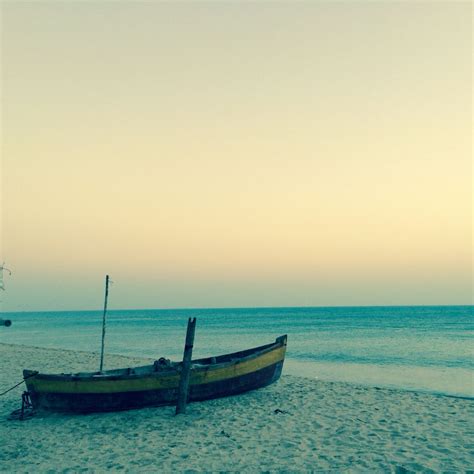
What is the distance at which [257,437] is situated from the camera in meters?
10.1

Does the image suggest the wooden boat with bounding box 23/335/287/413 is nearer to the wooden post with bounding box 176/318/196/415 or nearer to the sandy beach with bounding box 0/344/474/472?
the sandy beach with bounding box 0/344/474/472

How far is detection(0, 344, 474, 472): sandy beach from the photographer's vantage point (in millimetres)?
8477

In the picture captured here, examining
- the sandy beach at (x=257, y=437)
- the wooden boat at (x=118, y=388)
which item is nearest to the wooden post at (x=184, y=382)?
the sandy beach at (x=257, y=437)

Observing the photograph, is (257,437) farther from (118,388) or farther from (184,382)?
(118,388)

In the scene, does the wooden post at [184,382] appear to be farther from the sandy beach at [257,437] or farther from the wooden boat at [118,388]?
the wooden boat at [118,388]

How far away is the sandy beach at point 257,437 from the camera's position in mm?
8477

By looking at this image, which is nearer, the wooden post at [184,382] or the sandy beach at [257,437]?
the sandy beach at [257,437]

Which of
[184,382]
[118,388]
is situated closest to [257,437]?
[184,382]

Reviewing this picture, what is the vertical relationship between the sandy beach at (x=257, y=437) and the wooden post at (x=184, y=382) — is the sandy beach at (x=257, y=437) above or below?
below

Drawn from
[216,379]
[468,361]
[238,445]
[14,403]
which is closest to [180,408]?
[216,379]

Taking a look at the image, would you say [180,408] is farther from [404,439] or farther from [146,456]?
[404,439]

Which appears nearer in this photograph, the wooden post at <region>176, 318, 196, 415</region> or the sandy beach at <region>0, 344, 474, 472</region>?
the sandy beach at <region>0, 344, 474, 472</region>

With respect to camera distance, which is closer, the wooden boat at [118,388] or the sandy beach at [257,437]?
the sandy beach at [257,437]

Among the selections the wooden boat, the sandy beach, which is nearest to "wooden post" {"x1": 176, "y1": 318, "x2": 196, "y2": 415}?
the sandy beach
